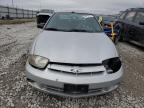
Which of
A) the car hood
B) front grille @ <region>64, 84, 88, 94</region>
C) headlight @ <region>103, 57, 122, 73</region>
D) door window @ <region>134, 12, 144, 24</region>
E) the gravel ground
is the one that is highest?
door window @ <region>134, 12, 144, 24</region>

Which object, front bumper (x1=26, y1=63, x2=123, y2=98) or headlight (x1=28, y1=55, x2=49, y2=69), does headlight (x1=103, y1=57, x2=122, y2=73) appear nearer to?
front bumper (x1=26, y1=63, x2=123, y2=98)

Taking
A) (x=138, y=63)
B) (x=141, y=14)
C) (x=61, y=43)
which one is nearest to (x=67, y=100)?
(x=61, y=43)

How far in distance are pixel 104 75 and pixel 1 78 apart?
2202 mm

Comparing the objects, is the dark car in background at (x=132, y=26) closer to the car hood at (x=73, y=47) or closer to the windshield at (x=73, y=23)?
the windshield at (x=73, y=23)

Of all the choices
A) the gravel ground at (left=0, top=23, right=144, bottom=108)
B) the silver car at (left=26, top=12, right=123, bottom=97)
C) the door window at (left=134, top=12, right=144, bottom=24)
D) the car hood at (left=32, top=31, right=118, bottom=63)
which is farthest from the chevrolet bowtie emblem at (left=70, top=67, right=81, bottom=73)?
the door window at (left=134, top=12, right=144, bottom=24)

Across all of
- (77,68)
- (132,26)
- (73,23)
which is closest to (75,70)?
(77,68)

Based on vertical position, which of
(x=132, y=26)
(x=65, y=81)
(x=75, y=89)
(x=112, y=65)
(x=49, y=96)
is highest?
(x=132, y=26)

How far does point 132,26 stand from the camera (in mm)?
8234

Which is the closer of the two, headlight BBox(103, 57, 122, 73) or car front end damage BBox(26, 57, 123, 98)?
car front end damage BBox(26, 57, 123, 98)

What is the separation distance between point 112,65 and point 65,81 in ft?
2.85

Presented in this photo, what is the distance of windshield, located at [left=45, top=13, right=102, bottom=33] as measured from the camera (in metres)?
4.48

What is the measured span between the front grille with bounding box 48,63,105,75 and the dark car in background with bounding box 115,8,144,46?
16.1ft

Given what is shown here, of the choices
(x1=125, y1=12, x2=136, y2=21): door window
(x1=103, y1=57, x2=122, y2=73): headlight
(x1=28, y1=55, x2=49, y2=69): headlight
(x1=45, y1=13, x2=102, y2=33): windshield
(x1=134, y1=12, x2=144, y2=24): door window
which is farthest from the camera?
(x1=125, y1=12, x2=136, y2=21): door window

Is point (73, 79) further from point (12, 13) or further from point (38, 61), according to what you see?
point (12, 13)
